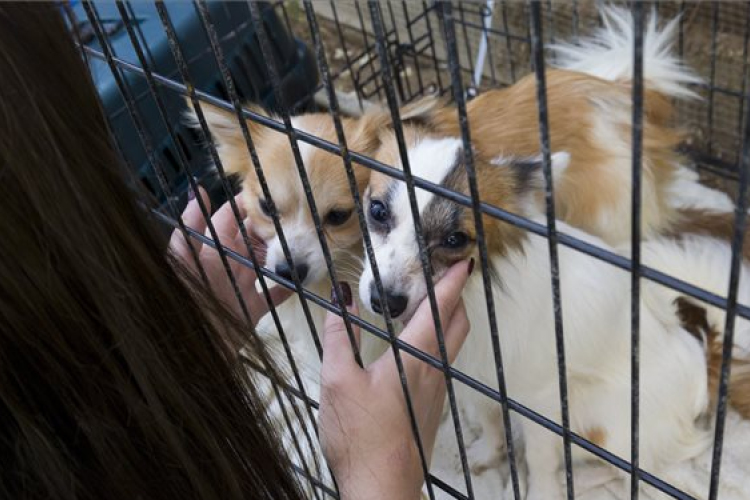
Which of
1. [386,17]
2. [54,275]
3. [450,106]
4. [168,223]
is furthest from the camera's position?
[386,17]

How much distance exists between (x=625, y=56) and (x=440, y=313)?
4.00 feet

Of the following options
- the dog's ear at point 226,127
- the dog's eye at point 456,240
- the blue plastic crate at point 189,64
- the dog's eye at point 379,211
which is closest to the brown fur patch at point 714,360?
the dog's eye at point 456,240

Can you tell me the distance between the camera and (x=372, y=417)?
0.99 meters

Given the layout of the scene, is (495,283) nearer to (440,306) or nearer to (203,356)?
(440,306)

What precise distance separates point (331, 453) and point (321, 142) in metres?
0.45

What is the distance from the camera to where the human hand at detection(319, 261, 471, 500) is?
0.98m

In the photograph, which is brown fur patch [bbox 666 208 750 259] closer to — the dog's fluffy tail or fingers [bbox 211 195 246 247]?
the dog's fluffy tail

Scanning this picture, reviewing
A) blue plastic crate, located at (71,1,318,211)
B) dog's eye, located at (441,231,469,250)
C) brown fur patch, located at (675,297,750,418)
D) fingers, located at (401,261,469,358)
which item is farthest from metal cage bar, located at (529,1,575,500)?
blue plastic crate, located at (71,1,318,211)

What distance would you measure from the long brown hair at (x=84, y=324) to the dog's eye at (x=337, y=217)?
0.67 metres

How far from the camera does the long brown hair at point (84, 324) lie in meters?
0.57

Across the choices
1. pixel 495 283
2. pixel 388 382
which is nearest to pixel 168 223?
pixel 388 382

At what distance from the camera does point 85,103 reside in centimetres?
61

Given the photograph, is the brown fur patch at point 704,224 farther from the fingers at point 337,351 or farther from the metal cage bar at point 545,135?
the metal cage bar at point 545,135

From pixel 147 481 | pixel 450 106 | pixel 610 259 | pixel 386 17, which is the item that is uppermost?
pixel 386 17
